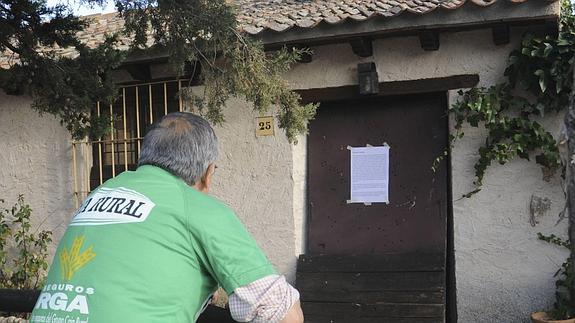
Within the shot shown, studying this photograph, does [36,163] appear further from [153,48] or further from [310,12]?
[310,12]

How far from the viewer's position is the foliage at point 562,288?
14.9 feet

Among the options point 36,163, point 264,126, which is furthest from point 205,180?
point 36,163

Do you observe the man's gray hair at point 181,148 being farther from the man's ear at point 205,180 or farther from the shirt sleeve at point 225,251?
the shirt sleeve at point 225,251

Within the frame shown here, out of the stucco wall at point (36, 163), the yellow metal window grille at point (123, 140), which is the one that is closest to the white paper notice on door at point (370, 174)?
the yellow metal window grille at point (123, 140)

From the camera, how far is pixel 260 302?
1696mm

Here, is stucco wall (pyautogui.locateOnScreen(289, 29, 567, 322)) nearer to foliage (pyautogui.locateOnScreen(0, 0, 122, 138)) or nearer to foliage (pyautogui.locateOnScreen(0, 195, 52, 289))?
foliage (pyautogui.locateOnScreen(0, 0, 122, 138))

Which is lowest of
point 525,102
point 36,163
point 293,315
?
point 293,315

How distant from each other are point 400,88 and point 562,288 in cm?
205

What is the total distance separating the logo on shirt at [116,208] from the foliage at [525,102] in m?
3.70

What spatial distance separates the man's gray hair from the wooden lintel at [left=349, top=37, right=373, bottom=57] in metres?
3.42

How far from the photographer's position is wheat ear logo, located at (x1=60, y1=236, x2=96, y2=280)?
1.72m

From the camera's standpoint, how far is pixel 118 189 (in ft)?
6.04

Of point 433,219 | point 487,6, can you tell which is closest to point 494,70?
point 487,6

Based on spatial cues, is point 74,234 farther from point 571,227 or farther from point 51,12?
point 51,12
